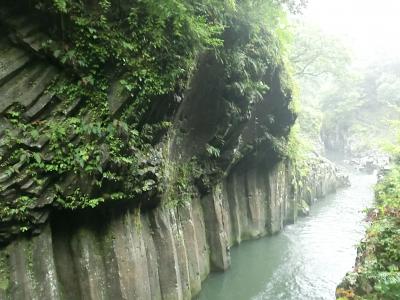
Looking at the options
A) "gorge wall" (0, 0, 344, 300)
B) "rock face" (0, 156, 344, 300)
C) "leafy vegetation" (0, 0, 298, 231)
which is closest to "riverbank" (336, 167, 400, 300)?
"rock face" (0, 156, 344, 300)

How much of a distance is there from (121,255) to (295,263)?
29.5 ft

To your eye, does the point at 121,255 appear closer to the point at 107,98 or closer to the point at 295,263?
the point at 107,98

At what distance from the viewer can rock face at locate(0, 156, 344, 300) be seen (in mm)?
6664

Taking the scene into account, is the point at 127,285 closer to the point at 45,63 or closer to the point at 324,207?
the point at 45,63

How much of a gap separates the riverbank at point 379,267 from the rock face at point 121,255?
418cm

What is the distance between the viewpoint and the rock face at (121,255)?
6.66m

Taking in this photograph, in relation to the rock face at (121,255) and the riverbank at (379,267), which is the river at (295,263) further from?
the riverbank at (379,267)

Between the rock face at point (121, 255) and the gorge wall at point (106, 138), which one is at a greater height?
the gorge wall at point (106, 138)

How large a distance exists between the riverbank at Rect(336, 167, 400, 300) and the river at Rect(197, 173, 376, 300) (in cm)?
173

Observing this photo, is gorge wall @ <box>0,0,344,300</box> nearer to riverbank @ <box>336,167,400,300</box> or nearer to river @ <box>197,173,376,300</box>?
river @ <box>197,173,376,300</box>

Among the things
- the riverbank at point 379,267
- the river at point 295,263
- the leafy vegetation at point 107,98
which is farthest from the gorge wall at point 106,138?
the riverbank at point 379,267

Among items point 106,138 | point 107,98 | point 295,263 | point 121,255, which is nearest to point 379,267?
point 121,255

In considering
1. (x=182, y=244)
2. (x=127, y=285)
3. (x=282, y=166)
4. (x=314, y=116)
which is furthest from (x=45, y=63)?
(x=314, y=116)

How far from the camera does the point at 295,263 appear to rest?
49.8ft
